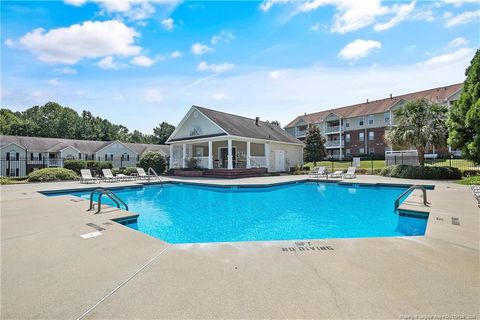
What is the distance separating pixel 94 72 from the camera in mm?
15078

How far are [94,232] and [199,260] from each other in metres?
2.75

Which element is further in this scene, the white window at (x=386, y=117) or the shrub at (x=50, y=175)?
the white window at (x=386, y=117)

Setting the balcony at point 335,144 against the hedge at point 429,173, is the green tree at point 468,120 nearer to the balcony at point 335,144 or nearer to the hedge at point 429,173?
the hedge at point 429,173

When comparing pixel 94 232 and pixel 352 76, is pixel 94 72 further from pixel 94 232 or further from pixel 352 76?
pixel 352 76

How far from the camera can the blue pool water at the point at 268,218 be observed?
654 centimetres

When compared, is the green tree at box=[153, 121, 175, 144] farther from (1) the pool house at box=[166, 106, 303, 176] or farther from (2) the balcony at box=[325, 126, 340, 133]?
(1) the pool house at box=[166, 106, 303, 176]

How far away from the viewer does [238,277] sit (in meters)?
3.10

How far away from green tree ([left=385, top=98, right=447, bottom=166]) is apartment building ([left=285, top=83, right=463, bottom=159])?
19267 millimetres

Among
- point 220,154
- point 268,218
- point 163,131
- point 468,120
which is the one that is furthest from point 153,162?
point 163,131

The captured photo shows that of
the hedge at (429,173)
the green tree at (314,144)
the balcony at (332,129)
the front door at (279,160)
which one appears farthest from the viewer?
the balcony at (332,129)

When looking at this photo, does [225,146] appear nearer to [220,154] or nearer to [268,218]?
[220,154]

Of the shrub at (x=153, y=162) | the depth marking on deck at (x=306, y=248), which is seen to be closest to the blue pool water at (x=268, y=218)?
the depth marking on deck at (x=306, y=248)

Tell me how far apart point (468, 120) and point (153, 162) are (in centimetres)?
2377

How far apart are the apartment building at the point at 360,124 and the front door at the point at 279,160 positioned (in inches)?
563
